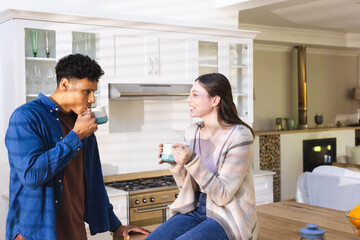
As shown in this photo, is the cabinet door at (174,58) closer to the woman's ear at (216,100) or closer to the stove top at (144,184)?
the stove top at (144,184)

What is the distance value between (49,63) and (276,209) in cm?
218

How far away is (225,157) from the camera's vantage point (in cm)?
212

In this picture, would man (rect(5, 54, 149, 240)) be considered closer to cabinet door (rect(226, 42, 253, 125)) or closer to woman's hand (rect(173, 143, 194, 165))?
woman's hand (rect(173, 143, 194, 165))

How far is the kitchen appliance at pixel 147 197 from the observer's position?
4.16 metres

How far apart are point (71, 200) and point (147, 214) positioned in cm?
219

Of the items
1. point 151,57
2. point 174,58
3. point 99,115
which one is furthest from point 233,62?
point 99,115

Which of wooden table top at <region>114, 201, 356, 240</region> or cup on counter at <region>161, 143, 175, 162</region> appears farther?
wooden table top at <region>114, 201, 356, 240</region>

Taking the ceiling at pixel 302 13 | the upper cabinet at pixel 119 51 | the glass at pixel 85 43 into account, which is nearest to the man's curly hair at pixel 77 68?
the upper cabinet at pixel 119 51

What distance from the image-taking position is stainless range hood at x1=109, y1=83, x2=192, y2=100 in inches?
167

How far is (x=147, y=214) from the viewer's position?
4.24 meters

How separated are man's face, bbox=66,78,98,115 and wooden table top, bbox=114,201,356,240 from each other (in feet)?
2.02

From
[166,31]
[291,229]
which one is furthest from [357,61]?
[291,229]

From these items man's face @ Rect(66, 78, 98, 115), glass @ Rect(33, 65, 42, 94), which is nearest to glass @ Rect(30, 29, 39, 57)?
glass @ Rect(33, 65, 42, 94)

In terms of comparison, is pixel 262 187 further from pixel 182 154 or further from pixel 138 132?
pixel 182 154
